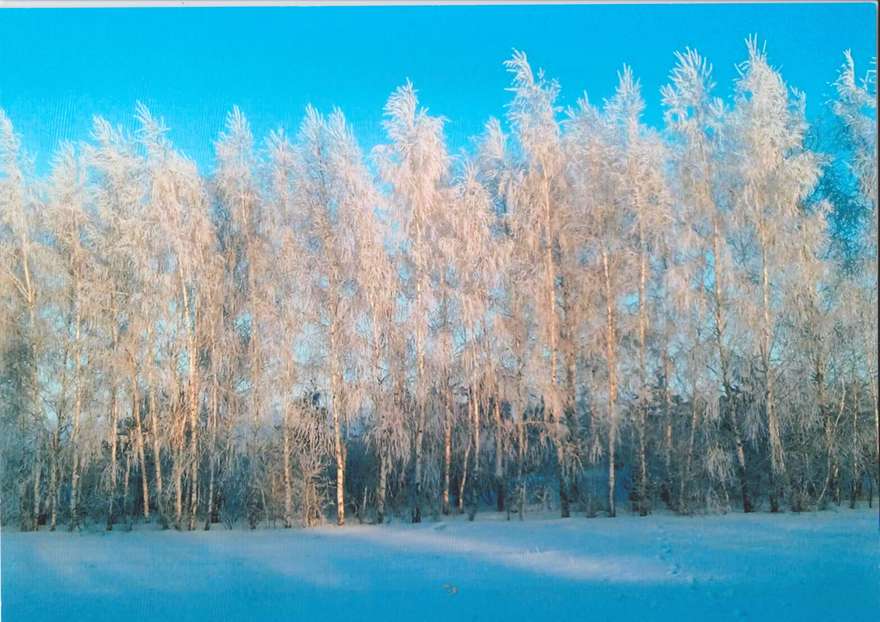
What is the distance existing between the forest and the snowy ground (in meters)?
1.29

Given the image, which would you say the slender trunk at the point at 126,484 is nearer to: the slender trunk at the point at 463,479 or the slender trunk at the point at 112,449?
the slender trunk at the point at 112,449

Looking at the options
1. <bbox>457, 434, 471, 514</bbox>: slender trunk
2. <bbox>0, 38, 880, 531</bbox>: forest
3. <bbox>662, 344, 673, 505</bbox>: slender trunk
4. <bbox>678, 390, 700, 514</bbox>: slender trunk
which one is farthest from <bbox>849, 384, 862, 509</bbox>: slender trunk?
<bbox>457, 434, 471, 514</bbox>: slender trunk

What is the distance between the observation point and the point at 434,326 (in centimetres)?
1033

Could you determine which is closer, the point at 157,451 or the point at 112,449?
the point at 157,451

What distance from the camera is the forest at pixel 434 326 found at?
9633 millimetres

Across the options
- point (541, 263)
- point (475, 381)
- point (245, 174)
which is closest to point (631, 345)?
point (541, 263)

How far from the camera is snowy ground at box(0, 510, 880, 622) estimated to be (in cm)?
533

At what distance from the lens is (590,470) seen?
33.5 ft

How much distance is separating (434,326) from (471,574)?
15.6 ft

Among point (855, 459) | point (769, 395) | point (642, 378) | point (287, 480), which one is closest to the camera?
point (855, 459)

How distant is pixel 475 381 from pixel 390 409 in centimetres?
151

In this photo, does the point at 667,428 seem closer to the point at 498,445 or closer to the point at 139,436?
the point at 498,445

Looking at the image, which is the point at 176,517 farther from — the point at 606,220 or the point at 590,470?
the point at 606,220

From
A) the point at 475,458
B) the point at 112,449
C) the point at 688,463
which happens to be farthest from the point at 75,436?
the point at 688,463
